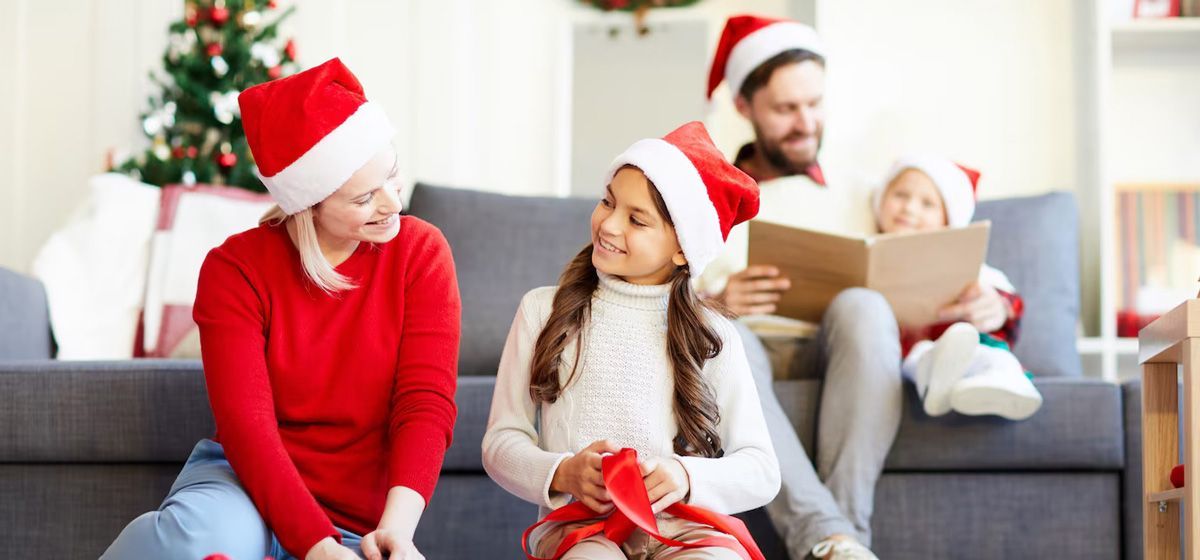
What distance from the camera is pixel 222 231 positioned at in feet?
8.81

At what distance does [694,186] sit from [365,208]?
0.41m

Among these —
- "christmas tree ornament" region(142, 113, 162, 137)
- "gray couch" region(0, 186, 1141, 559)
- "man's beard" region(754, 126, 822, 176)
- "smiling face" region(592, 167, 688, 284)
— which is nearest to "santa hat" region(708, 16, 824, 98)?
"man's beard" region(754, 126, 822, 176)

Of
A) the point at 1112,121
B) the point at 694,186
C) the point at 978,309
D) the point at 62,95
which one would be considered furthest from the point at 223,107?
the point at 1112,121

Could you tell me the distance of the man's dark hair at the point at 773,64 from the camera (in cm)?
252

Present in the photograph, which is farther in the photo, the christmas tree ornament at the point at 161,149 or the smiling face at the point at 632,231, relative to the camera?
the christmas tree ornament at the point at 161,149

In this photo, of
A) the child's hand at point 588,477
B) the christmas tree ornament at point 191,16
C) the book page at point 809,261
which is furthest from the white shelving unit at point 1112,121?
the christmas tree ornament at point 191,16

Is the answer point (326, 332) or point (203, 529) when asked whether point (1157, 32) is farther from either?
point (203, 529)

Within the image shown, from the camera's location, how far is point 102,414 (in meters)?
1.90

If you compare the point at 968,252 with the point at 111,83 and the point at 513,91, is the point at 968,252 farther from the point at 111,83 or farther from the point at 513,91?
the point at 111,83

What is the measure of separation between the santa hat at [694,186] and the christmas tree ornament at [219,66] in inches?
92.0

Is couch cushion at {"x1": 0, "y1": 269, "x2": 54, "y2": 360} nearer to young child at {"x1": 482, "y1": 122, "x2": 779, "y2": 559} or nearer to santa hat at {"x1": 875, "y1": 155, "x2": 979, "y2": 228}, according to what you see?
young child at {"x1": 482, "y1": 122, "x2": 779, "y2": 559}

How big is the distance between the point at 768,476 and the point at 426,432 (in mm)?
420

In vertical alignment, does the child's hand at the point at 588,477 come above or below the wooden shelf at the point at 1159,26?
below

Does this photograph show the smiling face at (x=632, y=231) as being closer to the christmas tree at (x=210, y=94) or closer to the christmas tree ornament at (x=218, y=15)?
the christmas tree at (x=210, y=94)
